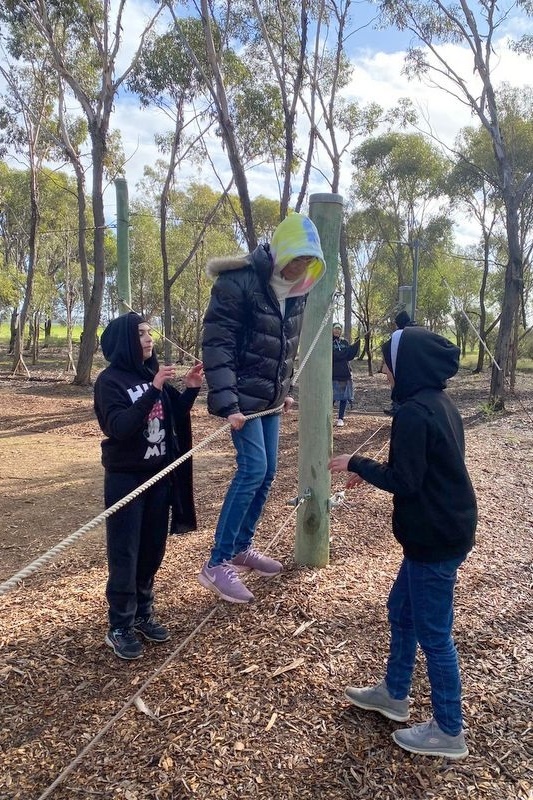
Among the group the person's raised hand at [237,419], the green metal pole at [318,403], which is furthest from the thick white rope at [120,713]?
the person's raised hand at [237,419]

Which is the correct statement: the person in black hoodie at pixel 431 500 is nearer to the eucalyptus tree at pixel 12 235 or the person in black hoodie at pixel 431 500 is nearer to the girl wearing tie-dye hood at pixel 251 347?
the girl wearing tie-dye hood at pixel 251 347

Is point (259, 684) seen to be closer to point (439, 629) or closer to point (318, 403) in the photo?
point (439, 629)

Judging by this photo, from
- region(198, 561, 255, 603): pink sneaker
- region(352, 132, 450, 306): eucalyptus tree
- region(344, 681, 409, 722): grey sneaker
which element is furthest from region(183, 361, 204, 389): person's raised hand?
region(352, 132, 450, 306): eucalyptus tree

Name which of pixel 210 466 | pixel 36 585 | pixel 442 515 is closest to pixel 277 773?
pixel 442 515

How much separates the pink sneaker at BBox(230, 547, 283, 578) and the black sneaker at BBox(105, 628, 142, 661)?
681 millimetres

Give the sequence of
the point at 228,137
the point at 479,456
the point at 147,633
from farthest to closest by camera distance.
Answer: the point at 228,137 → the point at 479,456 → the point at 147,633

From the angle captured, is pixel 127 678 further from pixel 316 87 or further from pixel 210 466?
pixel 316 87

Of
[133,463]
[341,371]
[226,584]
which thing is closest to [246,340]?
[133,463]

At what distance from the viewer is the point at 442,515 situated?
1919mm

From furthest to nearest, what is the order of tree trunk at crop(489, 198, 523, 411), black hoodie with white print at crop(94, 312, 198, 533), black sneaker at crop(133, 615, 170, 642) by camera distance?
tree trunk at crop(489, 198, 523, 411), black sneaker at crop(133, 615, 170, 642), black hoodie with white print at crop(94, 312, 198, 533)

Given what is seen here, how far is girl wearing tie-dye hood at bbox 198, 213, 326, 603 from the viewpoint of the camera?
2.64 metres

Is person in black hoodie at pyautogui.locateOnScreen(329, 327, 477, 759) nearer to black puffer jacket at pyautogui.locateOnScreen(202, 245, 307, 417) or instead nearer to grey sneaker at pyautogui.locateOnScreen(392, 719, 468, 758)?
grey sneaker at pyautogui.locateOnScreen(392, 719, 468, 758)

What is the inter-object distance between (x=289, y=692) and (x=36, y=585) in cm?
197

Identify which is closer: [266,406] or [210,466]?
[266,406]
